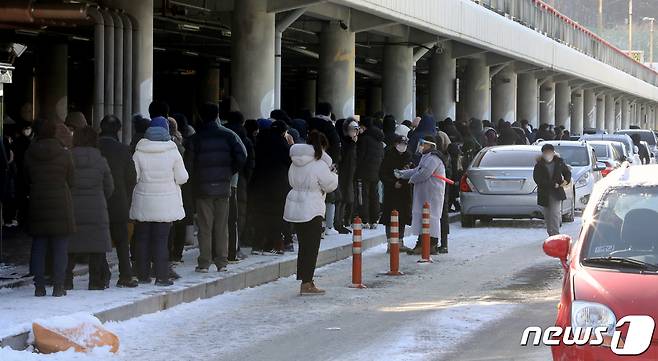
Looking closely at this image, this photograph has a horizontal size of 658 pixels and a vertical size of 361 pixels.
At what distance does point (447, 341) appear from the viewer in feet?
36.0

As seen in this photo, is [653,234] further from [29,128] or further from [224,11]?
[224,11]

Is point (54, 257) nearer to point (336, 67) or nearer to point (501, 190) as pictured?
point (501, 190)

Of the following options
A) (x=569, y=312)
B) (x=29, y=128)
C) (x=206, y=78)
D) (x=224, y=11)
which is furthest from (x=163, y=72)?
(x=569, y=312)

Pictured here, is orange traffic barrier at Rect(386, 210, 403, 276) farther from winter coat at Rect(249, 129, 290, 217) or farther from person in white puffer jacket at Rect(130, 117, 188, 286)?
person in white puffer jacket at Rect(130, 117, 188, 286)

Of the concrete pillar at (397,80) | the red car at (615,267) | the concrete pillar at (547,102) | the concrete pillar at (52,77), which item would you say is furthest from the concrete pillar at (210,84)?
the red car at (615,267)

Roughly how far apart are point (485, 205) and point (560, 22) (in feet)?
98.9

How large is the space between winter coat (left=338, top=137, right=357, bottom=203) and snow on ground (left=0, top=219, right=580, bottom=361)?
3.73 meters

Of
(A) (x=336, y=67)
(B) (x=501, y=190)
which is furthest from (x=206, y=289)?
(A) (x=336, y=67)

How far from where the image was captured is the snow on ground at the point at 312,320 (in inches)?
420

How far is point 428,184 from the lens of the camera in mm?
18562

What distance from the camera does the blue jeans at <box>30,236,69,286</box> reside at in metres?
12.8

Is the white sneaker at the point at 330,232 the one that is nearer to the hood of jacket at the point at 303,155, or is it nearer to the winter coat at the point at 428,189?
the winter coat at the point at 428,189

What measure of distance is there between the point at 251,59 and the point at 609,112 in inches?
2487

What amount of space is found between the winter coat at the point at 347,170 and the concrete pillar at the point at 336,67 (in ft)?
34.0
